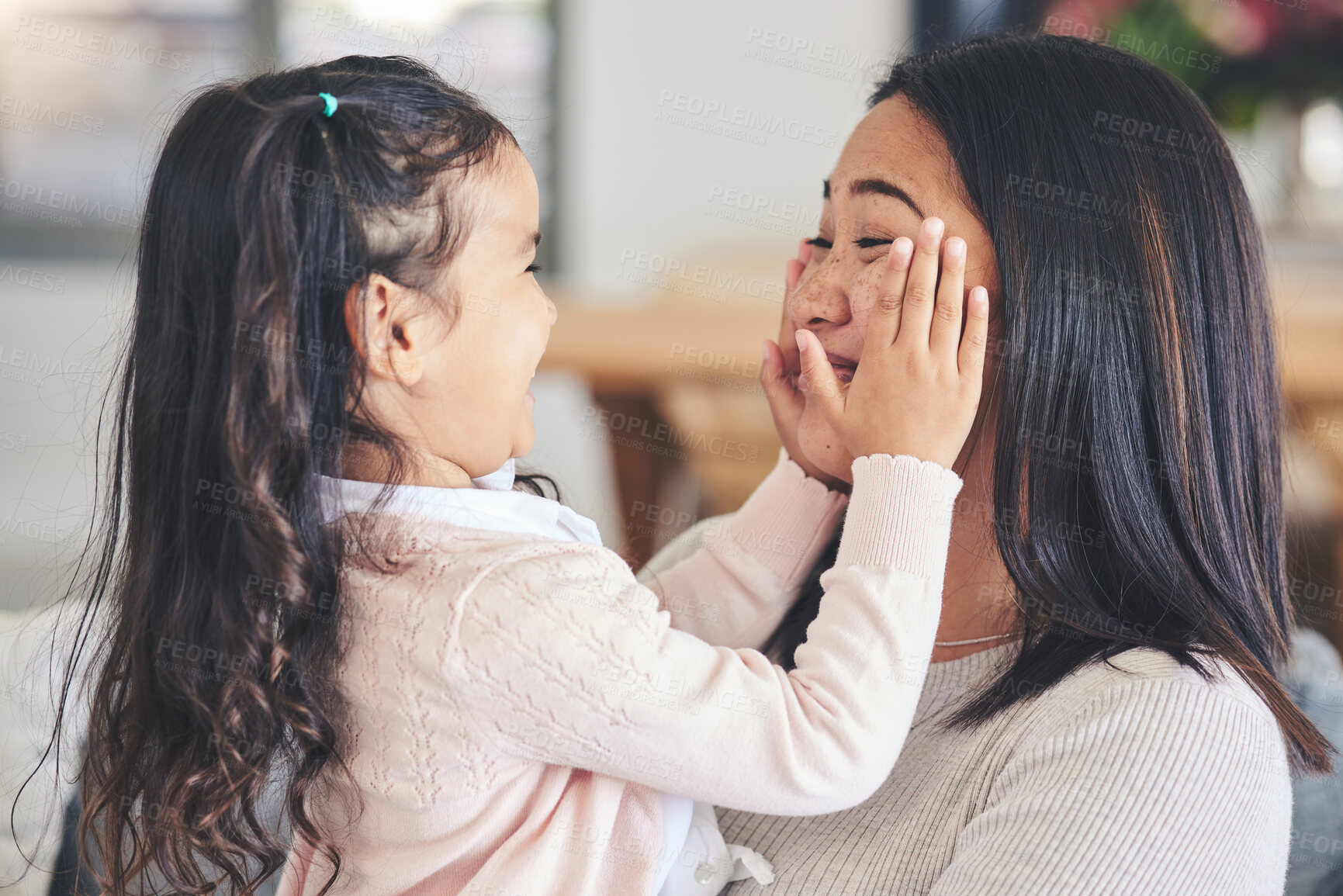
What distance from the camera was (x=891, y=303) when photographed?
946mm

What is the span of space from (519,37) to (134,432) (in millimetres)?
3399

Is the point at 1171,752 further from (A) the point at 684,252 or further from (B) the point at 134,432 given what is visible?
(A) the point at 684,252

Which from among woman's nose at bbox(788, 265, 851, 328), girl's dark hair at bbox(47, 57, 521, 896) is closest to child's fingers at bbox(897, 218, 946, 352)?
woman's nose at bbox(788, 265, 851, 328)

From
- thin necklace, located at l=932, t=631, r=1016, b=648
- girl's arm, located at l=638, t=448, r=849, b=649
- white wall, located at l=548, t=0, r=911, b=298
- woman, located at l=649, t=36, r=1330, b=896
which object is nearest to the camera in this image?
woman, located at l=649, t=36, r=1330, b=896

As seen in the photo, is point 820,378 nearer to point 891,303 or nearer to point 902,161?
point 891,303

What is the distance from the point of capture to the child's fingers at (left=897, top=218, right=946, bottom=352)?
0.92m

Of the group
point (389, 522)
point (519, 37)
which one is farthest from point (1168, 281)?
point (519, 37)

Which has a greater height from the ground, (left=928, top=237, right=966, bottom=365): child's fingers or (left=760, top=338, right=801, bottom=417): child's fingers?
(left=928, top=237, right=966, bottom=365): child's fingers

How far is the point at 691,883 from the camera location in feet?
2.98

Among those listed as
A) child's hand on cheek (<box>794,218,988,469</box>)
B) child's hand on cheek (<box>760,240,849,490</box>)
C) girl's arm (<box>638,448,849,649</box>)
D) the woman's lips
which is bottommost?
girl's arm (<box>638,448,849,649</box>)

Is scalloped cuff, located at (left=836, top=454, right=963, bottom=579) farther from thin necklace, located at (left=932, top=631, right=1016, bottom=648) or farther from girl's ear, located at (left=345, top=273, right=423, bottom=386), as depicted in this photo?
girl's ear, located at (left=345, top=273, right=423, bottom=386)

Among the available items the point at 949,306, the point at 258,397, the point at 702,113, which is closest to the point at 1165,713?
the point at 949,306

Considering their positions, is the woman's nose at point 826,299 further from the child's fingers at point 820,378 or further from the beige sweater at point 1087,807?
the beige sweater at point 1087,807

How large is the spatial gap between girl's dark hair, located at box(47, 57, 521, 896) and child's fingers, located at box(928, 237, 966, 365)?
395 millimetres
